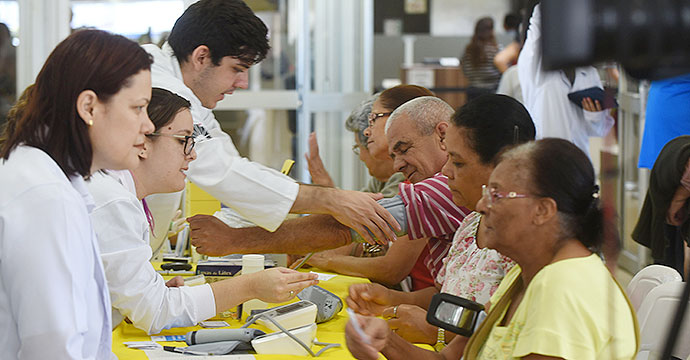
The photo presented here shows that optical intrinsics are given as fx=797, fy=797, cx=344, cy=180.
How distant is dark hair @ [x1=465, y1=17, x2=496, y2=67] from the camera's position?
288 inches

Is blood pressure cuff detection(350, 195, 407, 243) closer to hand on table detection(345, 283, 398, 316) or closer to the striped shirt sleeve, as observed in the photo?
the striped shirt sleeve

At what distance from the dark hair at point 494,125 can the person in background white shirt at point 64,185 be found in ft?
2.66

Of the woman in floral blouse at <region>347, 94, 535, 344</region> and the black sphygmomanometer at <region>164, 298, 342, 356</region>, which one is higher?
the woman in floral blouse at <region>347, 94, 535, 344</region>

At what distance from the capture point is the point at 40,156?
1.35 metres

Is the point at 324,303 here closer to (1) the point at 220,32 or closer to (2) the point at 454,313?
(2) the point at 454,313

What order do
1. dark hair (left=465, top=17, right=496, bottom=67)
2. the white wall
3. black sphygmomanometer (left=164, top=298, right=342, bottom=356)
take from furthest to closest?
the white wall → dark hair (left=465, top=17, right=496, bottom=67) → black sphygmomanometer (left=164, top=298, right=342, bottom=356)

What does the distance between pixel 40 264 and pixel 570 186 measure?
0.92 meters

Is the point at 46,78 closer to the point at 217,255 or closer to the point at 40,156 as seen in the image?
the point at 40,156

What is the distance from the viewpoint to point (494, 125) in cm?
192

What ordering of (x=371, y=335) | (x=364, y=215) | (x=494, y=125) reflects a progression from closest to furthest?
1. (x=371, y=335)
2. (x=494, y=125)
3. (x=364, y=215)

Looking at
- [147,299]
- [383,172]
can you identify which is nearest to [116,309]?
[147,299]

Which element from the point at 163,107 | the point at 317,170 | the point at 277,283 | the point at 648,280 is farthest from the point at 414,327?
the point at 317,170

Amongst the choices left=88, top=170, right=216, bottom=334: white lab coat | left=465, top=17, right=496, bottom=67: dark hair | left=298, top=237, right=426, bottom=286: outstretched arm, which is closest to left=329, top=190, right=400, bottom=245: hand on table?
left=298, top=237, right=426, bottom=286: outstretched arm

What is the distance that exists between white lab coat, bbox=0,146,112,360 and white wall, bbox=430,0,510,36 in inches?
388
